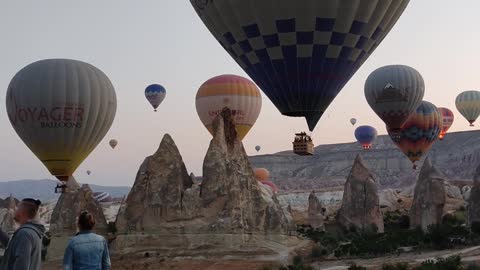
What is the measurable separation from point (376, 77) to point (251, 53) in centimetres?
2558

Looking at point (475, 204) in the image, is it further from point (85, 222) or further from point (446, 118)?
point (446, 118)

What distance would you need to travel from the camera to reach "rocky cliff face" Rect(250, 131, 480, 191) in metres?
121

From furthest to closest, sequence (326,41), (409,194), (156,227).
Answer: (409,194) < (156,227) < (326,41)

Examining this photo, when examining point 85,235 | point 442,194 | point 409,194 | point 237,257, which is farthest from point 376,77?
point 85,235

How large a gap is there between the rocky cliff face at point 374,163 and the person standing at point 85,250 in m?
111

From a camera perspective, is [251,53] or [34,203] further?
[251,53]

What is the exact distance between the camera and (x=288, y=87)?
2419 cm

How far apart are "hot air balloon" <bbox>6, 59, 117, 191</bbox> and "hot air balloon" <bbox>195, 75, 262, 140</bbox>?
15.5 meters

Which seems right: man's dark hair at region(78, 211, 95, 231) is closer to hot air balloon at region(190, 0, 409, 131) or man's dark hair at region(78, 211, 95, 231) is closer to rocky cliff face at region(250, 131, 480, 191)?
hot air balloon at region(190, 0, 409, 131)

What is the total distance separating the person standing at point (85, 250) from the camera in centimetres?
570

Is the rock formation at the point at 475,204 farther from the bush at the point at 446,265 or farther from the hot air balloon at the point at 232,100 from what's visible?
the hot air balloon at the point at 232,100

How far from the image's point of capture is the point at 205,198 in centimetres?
3241

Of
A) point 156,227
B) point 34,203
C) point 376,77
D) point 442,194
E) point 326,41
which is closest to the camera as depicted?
point 34,203

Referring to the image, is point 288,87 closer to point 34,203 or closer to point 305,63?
point 305,63
